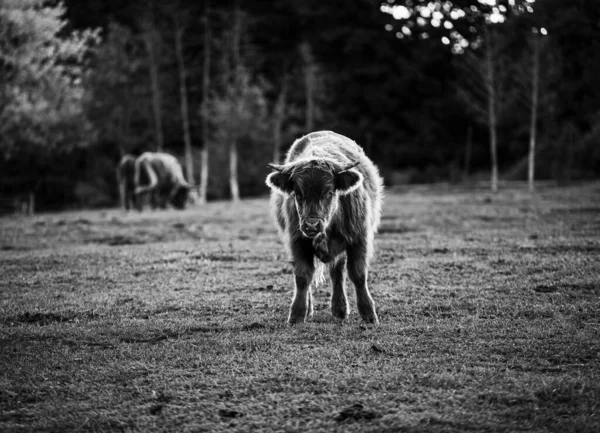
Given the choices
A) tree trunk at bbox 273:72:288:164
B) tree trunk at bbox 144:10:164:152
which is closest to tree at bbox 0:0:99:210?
tree trunk at bbox 144:10:164:152

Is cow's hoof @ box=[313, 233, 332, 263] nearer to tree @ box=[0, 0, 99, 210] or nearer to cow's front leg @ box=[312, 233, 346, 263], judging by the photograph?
cow's front leg @ box=[312, 233, 346, 263]

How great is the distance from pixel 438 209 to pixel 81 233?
11911mm

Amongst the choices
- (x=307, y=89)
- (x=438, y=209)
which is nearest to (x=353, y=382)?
(x=438, y=209)

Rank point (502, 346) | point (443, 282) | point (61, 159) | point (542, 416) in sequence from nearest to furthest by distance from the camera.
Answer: point (542, 416) < point (502, 346) < point (443, 282) < point (61, 159)

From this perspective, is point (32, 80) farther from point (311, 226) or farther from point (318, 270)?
point (311, 226)

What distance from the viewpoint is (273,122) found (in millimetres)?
44438

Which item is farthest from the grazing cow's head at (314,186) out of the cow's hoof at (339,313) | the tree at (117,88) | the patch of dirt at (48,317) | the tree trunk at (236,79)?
the tree at (117,88)

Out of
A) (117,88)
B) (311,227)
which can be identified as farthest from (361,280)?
(117,88)

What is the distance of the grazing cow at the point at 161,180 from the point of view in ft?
95.1

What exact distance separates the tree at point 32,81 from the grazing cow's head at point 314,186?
22076 mm

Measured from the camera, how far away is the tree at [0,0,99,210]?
1033 inches

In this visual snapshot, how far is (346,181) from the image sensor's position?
7.42m

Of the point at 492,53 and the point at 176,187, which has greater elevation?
the point at 492,53

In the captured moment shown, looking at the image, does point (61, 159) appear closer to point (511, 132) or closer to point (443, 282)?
point (511, 132)
